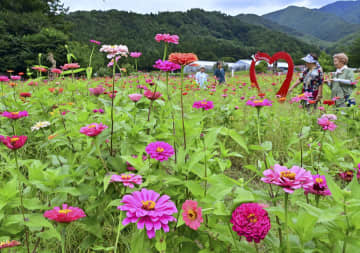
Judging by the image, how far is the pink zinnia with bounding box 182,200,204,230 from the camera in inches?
21.4

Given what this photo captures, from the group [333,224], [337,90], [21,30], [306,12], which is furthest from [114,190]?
[306,12]

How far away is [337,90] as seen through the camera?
11.2 ft

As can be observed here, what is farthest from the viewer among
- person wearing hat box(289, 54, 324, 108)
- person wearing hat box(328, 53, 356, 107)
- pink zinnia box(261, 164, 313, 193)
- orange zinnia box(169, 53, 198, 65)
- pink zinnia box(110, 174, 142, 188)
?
person wearing hat box(289, 54, 324, 108)

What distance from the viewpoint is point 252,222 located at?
0.51 meters

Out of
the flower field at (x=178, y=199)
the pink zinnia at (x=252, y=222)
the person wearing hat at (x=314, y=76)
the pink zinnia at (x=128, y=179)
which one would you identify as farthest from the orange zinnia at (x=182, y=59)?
the person wearing hat at (x=314, y=76)

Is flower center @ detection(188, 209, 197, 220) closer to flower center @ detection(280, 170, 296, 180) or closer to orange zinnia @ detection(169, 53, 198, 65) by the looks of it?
flower center @ detection(280, 170, 296, 180)

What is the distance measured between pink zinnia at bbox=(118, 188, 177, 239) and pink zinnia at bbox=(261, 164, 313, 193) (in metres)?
0.23

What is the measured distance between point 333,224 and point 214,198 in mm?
277

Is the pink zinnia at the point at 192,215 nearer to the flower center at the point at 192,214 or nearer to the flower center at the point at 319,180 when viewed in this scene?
the flower center at the point at 192,214

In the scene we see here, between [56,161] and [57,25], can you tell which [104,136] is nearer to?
[56,161]

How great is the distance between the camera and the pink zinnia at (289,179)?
18.2 inches

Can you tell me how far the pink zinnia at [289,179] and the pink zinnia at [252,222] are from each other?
0.08 meters

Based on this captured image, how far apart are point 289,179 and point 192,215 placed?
0.78 ft

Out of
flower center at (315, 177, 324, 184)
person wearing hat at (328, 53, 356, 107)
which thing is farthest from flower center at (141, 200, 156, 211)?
person wearing hat at (328, 53, 356, 107)
